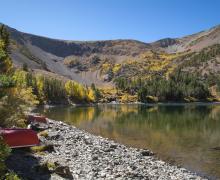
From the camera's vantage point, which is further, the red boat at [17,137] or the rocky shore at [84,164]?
the red boat at [17,137]

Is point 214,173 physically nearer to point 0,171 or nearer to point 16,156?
point 16,156

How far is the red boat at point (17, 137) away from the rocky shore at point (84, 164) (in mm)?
945

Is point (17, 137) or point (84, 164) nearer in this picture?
point (17, 137)

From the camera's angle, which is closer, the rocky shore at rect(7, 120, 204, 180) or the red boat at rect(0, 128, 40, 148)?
the rocky shore at rect(7, 120, 204, 180)

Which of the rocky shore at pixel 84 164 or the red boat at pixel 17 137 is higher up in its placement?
the red boat at pixel 17 137

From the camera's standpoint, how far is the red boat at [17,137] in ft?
113

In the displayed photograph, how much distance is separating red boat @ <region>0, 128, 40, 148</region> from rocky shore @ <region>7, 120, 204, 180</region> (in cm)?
95

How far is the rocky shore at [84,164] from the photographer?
3005cm

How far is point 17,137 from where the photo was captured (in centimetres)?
3528

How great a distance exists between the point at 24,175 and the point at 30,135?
385 inches

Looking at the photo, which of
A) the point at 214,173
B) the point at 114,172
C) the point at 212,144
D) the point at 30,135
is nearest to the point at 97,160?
the point at 114,172

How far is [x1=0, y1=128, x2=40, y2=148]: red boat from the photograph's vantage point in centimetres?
3453

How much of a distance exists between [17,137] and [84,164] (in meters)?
7.32

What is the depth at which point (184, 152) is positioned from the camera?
56906 millimetres
